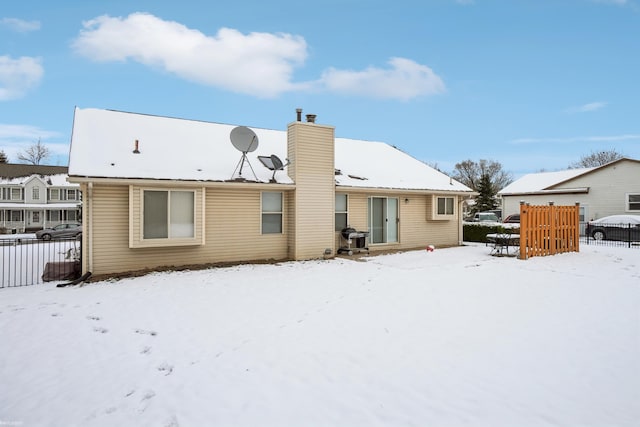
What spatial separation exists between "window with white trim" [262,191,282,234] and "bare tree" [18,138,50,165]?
53.5 m

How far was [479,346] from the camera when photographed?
4.74 meters

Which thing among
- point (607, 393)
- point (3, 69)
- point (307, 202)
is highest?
point (3, 69)

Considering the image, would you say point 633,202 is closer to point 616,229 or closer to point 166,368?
point 616,229

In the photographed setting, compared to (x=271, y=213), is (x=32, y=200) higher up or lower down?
higher up

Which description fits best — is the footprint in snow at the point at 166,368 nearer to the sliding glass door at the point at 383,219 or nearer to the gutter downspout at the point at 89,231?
the gutter downspout at the point at 89,231

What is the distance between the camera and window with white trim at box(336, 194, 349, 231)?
13.1m

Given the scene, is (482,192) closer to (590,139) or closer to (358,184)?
(590,139)

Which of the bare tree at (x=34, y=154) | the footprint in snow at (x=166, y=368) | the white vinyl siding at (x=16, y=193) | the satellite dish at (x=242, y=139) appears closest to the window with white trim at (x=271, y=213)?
the satellite dish at (x=242, y=139)

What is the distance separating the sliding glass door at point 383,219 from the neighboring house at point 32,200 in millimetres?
32492

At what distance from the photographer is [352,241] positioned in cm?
1317

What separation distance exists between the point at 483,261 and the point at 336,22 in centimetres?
1123

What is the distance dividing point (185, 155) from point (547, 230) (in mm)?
12084

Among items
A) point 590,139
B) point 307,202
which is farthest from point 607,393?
point 590,139

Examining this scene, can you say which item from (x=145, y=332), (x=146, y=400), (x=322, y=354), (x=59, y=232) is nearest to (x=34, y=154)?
(x=59, y=232)
